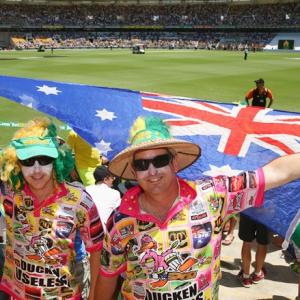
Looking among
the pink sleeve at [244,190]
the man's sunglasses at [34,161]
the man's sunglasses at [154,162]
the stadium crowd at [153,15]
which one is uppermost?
the stadium crowd at [153,15]

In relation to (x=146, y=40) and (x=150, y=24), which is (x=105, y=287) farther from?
(x=150, y=24)

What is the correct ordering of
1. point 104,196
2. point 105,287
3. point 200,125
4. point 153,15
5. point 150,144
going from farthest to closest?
1. point 153,15
2. point 104,196
3. point 200,125
4. point 105,287
5. point 150,144

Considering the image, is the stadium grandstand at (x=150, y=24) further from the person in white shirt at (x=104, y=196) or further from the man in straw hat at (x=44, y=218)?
the man in straw hat at (x=44, y=218)

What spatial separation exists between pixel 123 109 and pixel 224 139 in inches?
39.6

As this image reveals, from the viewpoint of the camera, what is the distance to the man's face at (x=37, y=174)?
2619 millimetres

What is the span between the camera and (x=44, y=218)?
2670 mm

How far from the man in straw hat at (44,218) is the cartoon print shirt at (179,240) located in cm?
42

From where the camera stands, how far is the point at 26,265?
272cm

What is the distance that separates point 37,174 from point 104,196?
47.8 inches

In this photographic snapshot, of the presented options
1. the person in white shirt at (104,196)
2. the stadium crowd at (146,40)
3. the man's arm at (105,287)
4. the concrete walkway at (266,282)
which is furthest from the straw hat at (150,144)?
the stadium crowd at (146,40)

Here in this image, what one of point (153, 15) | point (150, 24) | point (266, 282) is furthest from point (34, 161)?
point (153, 15)

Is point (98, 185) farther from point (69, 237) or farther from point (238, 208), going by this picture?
point (238, 208)

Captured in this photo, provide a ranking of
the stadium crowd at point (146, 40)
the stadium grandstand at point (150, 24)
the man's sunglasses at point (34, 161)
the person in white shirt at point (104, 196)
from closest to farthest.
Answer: the man's sunglasses at point (34, 161), the person in white shirt at point (104, 196), the stadium crowd at point (146, 40), the stadium grandstand at point (150, 24)

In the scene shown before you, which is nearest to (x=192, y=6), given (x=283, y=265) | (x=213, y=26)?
(x=213, y=26)
